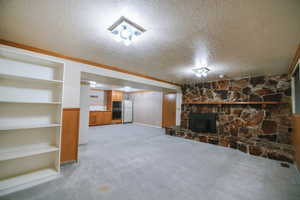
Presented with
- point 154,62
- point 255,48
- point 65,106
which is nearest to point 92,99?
point 65,106

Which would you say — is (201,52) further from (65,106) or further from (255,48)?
(65,106)

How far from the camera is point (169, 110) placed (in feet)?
22.6

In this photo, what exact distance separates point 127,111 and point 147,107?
4.86 feet

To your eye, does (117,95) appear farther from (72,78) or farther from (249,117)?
(249,117)

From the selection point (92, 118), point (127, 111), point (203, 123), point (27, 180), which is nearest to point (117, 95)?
point (127, 111)

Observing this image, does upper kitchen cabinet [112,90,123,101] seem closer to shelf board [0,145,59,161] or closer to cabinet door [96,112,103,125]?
cabinet door [96,112,103,125]

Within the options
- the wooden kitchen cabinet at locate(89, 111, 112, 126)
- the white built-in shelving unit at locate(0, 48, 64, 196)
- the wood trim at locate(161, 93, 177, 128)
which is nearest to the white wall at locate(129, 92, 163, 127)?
the wood trim at locate(161, 93, 177, 128)

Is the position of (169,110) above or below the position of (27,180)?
above

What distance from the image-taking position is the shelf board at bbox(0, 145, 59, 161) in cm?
187

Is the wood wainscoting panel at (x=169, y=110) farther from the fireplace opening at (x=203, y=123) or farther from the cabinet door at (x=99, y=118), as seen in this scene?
the cabinet door at (x=99, y=118)

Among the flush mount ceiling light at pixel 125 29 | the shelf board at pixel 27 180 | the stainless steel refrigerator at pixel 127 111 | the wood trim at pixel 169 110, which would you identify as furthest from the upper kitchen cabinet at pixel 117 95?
the flush mount ceiling light at pixel 125 29

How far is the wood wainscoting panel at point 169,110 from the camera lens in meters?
6.62

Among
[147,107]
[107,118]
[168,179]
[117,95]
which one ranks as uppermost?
[117,95]

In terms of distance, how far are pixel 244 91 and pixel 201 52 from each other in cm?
304
